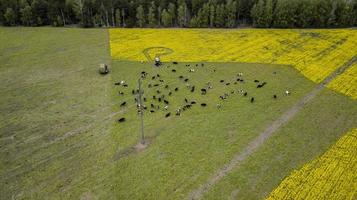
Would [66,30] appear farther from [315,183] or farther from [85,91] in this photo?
[315,183]

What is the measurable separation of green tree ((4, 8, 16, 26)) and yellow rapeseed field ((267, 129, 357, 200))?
93782mm

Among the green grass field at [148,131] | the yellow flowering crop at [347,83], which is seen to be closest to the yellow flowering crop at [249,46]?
the yellow flowering crop at [347,83]

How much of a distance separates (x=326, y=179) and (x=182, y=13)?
7059cm

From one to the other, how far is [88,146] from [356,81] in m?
45.6

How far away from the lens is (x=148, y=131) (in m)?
41.0

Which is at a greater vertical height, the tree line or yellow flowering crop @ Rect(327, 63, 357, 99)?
the tree line

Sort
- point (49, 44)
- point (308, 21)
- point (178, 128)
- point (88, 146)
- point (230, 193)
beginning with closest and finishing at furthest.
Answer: point (230, 193) < point (88, 146) < point (178, 128) < point (49, 44) < point (308, 21)

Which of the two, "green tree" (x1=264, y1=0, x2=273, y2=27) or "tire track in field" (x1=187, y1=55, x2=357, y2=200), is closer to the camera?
"tire track in field" (x1=187, y1=55, x2=357, y2=200)

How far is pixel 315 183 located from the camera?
3175 cm

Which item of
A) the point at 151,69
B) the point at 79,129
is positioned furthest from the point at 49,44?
the point at 79,129

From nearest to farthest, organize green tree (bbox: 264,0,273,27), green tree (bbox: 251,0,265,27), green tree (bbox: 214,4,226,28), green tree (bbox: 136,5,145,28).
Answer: green tree (bbox: 264,0,273,27), green tree (bbox: 251,0,265,27), green tree (bbox: 214,4,226,28), green tree (bbox: 136,5,145,28)

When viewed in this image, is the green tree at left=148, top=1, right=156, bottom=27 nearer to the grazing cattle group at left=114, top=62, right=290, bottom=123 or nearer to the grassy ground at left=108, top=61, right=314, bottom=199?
the grassy ground at left=108, top=61, right=314, bottom=199

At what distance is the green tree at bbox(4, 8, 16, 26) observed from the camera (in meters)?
95.6

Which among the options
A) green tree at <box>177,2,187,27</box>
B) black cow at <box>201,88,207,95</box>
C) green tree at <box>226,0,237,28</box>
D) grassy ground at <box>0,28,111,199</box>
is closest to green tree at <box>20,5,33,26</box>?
grassy ground at <box>0,28,111,199</box>
